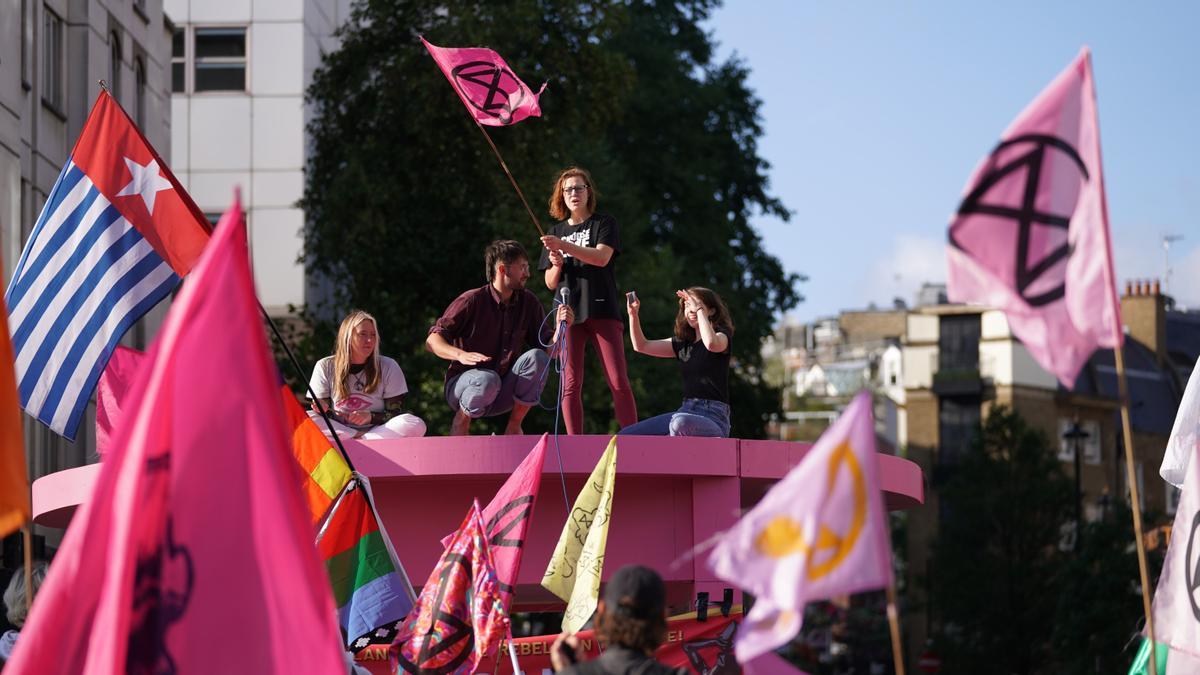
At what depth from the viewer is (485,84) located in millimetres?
16375

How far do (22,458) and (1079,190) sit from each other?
13.5ft

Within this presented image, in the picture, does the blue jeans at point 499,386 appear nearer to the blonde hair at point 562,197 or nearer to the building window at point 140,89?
the blonde hair at point 562,197

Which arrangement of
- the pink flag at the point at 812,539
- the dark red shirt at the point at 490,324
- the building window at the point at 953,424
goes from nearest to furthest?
the pink flag at the point at 812,539
the dark red shirt at the point at 490,324
the building window at the point at 953,424

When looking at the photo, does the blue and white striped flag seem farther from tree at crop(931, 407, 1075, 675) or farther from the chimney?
the chimney

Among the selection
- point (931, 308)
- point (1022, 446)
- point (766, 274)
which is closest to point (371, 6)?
point (766, 274)

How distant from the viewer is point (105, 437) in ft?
48.0

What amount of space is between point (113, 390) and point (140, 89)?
17259mm

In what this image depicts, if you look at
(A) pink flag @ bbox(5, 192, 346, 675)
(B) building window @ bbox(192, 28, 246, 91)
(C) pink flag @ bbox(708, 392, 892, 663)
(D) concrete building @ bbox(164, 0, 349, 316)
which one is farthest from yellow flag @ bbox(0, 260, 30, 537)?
(B) building window @ bbox(192, 28, 246, 91)

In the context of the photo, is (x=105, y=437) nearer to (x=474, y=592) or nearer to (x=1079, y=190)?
(x=474, y=592)

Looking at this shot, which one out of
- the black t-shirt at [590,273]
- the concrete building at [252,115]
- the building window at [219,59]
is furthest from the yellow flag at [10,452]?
the building window at [219,59]

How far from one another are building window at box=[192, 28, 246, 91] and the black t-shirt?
3044 centimetres

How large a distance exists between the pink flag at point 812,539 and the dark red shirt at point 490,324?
700cm

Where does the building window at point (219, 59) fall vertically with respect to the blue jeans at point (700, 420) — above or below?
above

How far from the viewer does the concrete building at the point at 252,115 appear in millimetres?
42219
